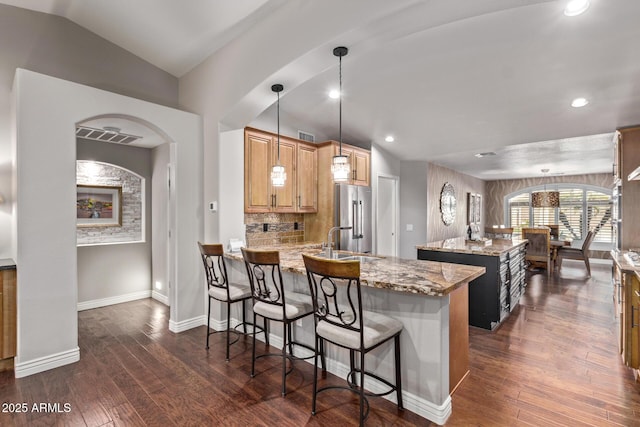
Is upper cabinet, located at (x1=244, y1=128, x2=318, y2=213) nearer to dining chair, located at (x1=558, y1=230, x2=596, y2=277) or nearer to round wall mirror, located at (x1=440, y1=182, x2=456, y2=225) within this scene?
round wall mirror, located at (x1=440, y1=182, x2=456, y2=225)

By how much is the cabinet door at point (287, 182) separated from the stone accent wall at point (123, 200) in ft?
7.93

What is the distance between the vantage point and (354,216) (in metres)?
4.73

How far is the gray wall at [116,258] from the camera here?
14.4 feet

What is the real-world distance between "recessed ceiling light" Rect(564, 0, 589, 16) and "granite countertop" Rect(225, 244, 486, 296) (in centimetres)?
214

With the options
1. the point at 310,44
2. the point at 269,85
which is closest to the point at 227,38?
the point at 269,85

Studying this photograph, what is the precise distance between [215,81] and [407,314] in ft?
10.5

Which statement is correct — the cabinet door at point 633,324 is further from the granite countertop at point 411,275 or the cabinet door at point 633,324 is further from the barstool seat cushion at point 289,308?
the barstool seat cushion at point 289,308

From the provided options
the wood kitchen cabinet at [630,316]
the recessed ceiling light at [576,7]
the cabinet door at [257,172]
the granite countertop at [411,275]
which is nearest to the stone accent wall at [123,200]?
the cabinet door at [257,172]

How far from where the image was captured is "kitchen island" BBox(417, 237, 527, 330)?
140 inches

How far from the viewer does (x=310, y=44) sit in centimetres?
244

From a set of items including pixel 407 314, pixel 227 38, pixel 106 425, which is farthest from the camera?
pixel 227 38

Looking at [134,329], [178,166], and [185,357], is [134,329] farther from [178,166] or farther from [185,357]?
[178,166]

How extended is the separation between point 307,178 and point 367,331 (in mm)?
2933

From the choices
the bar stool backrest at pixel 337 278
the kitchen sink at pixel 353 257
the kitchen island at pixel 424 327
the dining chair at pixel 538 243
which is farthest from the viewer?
the dining chair at pixel 538 243
